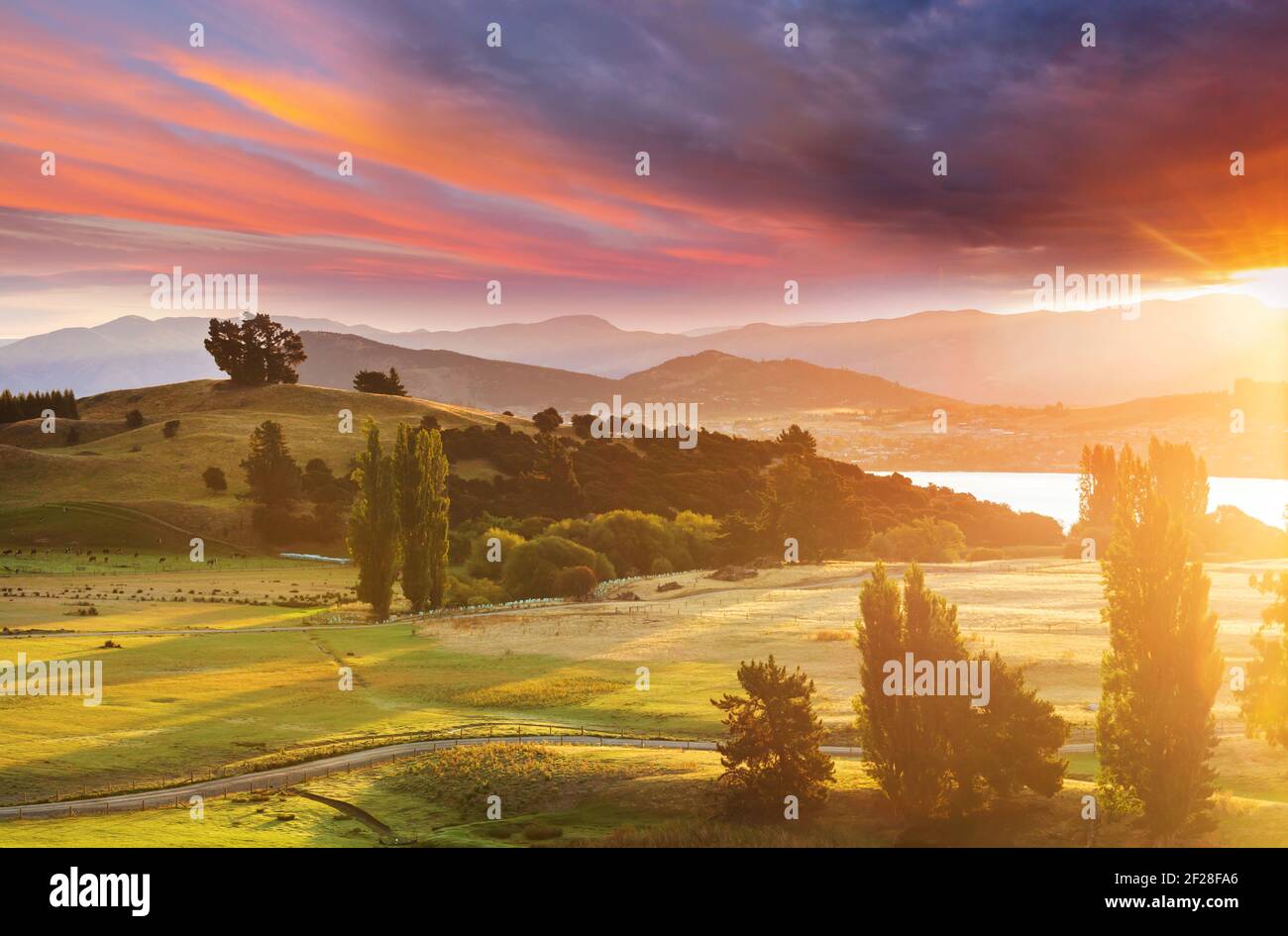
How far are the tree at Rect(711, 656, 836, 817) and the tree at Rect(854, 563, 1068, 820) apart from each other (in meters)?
2.17

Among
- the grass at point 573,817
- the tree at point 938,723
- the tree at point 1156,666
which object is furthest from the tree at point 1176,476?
the grass at point 573,817

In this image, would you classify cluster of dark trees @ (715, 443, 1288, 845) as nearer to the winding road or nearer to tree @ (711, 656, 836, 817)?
tree @ (711, 656, 836, 817)

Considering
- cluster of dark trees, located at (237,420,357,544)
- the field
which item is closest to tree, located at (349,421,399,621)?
the field

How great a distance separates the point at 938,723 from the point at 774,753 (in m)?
6.21

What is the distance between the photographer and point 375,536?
9275 centimetres

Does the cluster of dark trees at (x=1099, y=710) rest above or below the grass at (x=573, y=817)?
above

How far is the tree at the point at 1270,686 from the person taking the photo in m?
41.8

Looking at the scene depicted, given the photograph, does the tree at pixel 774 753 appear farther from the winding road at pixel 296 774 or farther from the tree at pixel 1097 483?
the tree at pixel 1097 483

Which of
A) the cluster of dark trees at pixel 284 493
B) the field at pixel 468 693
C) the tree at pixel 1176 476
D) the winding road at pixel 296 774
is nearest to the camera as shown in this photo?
the tree at pixel 1176 476

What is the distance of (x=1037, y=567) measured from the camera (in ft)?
390

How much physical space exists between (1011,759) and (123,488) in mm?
135966

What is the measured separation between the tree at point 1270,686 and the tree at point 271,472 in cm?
12052

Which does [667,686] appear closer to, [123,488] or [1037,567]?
[1037,567]
